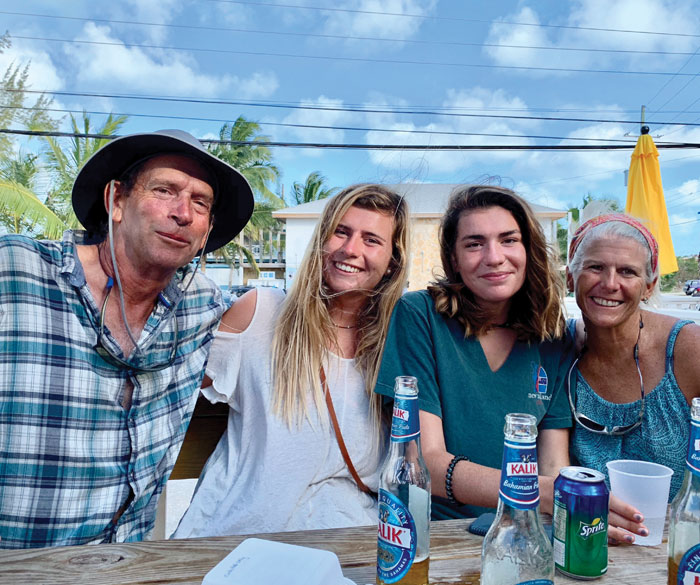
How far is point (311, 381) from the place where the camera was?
1974 millimetres

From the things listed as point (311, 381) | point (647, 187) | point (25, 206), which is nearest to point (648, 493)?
point (311, 381)

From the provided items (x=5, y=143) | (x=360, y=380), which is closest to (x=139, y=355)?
(x=360, y=380)

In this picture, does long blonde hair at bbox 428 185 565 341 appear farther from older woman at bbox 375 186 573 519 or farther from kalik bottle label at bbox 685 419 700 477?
kalik bottle label at bbox 685 419 700 477

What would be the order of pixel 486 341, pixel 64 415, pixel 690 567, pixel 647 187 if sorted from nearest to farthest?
pixel 690 567 < pixel 64 415 < pixel 486 341 < pixel 647 187

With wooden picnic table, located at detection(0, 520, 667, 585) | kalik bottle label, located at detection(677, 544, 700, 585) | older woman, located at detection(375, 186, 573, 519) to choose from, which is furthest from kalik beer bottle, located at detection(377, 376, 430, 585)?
older woman, located at detection(375, 186, 573, 519)

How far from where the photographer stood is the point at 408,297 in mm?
2039

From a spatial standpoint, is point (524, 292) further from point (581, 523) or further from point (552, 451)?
point (581, 523)

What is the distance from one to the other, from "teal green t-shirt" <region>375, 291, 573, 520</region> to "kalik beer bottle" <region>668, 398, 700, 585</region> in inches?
34.7

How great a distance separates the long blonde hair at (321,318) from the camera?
6.43 ft

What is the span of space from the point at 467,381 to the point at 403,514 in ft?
3.26

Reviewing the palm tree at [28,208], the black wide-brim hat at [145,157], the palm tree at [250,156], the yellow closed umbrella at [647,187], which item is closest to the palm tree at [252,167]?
the palm tree at [250,156]

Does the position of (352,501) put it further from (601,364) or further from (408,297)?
(601,364)

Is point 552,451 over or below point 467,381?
below

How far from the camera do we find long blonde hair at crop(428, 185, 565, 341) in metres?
1.96
